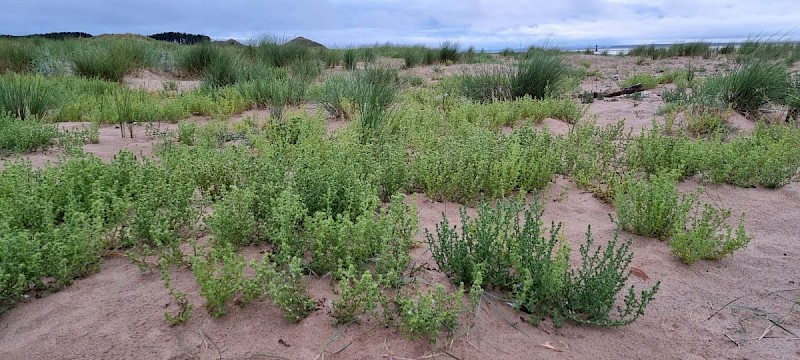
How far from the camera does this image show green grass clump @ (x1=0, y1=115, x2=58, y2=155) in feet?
15.5

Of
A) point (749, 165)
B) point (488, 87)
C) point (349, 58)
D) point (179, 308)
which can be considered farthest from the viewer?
point (349, 58)

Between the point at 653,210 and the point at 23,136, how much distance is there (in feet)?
17.4

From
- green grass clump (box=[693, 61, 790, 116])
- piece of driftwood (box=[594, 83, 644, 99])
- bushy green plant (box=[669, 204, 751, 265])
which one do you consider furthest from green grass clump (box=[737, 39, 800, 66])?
bushy green plant (box=[669, 204, 751, 265])

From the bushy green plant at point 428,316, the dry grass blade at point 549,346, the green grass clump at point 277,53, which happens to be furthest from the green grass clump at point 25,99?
the green grass clump at point 277,53

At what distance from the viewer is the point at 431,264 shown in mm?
2895

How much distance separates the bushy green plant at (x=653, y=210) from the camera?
3.40 metres

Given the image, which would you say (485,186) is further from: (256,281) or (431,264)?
(256,281)

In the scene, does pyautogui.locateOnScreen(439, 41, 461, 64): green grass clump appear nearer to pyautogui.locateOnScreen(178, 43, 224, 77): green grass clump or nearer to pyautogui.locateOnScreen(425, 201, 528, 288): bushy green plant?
pyautogui.locateOnScreen(178, 43, 224, 77): green grass clump

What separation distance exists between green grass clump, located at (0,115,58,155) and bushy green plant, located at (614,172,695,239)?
502 centimetres

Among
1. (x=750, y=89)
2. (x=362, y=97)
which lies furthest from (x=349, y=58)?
(x=750, y=89)

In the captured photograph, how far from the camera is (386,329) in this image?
2.31 m

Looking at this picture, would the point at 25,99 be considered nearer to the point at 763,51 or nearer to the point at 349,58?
the point at 349,58

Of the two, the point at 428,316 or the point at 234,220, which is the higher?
the point at 234,220

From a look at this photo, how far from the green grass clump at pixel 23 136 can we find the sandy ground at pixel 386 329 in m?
2.72
